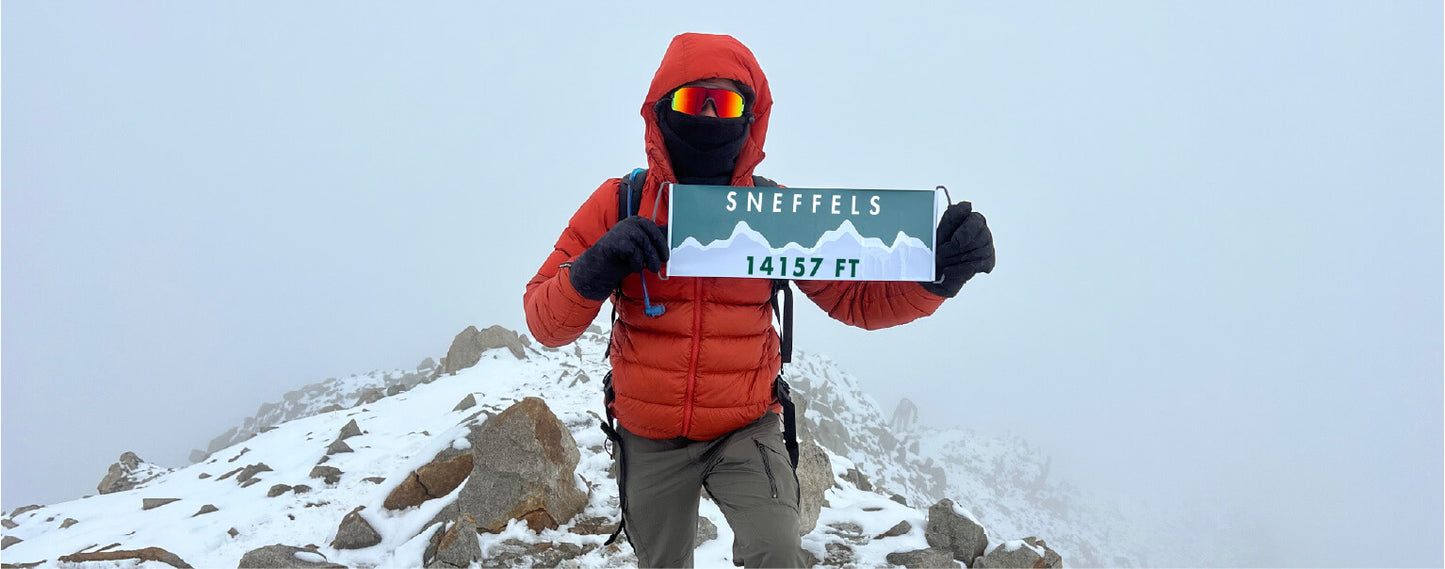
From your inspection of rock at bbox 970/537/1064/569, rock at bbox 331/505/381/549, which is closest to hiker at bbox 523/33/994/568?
rock at bbox 970/537/1064/569

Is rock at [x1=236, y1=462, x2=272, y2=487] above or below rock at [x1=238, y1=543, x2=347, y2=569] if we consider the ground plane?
below

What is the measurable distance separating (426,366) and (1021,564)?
30.9m

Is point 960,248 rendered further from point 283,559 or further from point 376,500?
point 376,500

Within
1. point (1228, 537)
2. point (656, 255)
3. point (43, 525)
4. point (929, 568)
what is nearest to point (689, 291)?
point (656, 255)

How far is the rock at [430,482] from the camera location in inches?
281

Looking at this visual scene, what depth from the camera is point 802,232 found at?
348 cm

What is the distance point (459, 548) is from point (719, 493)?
4144 millimetres

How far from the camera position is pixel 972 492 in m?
53.6

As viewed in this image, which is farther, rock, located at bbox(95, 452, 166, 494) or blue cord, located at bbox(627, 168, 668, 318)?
rock, located at bbox(95, 452, 166, 494)

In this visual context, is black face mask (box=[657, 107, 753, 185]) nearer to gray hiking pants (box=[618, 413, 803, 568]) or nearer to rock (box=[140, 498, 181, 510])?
gray hiking pants (box=[618, 413, 803, 568])

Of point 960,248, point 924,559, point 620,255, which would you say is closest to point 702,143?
point 620,255

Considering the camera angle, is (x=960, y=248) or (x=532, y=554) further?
(x=532, y=554)

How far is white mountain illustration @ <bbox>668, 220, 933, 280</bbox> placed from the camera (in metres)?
3.30

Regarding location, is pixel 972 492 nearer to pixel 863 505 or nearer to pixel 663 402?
pixel 863 505
